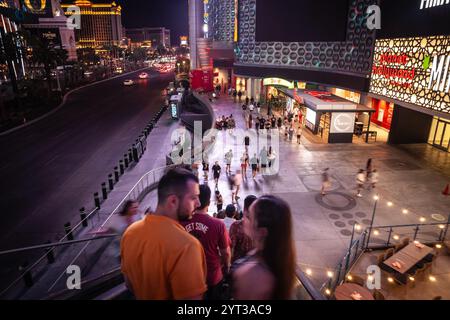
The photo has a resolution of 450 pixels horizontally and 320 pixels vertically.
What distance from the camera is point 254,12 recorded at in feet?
116

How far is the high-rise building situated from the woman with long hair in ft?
666

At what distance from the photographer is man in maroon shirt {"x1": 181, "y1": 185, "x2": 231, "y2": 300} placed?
3918 millimetres

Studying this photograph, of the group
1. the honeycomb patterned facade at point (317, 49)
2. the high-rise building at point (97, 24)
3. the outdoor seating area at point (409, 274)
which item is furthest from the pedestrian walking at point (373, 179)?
the high-rise building at point (97, 24)

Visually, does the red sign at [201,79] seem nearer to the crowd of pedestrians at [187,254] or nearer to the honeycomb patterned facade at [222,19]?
the honeycomb patterned facade at [222,19]

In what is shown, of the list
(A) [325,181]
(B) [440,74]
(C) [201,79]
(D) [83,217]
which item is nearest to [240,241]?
(A) [325,181]

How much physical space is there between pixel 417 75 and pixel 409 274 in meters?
14.0

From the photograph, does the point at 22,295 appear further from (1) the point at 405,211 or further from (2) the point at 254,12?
(2) the point at 254,12

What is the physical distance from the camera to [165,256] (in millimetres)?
2547

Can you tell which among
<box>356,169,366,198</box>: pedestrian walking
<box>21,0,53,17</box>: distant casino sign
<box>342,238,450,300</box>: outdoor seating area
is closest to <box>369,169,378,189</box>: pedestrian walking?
<box>356,169,366,198</box>: pedestrian walking

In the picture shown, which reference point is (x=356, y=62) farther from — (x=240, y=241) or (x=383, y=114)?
(x=240, y=241)

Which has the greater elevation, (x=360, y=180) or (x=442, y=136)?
(x=442, y=136)

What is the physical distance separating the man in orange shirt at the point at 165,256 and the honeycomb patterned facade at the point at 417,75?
57.7 ft

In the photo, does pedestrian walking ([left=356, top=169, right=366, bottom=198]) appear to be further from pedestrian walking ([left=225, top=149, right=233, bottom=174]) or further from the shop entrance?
the shop entrance

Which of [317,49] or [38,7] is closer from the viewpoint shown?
[317,49]
